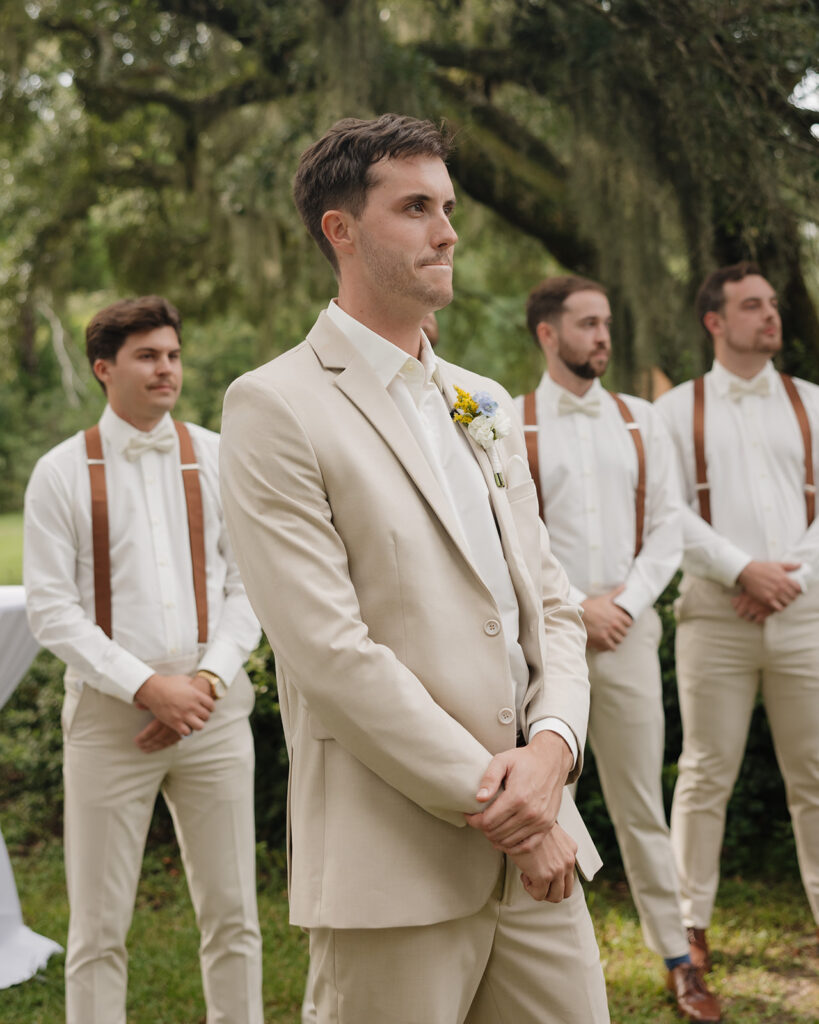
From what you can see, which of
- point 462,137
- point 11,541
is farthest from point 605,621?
point 11,541

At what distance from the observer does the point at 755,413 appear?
166 inches

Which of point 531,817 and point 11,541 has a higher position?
point 11,541

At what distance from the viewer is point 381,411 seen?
208 centimetres

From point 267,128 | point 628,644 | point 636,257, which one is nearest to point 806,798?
point 628,644

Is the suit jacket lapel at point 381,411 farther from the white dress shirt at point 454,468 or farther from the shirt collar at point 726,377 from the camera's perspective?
the shirt collar at point 726,377

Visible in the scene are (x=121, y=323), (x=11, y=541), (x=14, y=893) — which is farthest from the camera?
(x=11, y=541)

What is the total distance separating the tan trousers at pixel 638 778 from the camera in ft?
12.5

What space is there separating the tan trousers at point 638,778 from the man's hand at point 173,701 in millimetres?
1363

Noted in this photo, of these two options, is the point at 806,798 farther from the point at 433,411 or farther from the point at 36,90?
the point at 36,90

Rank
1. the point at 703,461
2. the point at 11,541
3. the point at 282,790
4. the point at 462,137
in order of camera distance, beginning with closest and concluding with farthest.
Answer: the point at 703,461
the point at 282,790
the point at 462,137
the point at 11,541

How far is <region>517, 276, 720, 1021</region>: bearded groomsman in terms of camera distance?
3.81 metres

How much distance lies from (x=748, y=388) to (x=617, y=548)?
0.86 meters

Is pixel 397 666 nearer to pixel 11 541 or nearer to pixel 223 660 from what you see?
pixel 223 660

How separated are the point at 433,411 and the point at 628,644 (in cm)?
190
